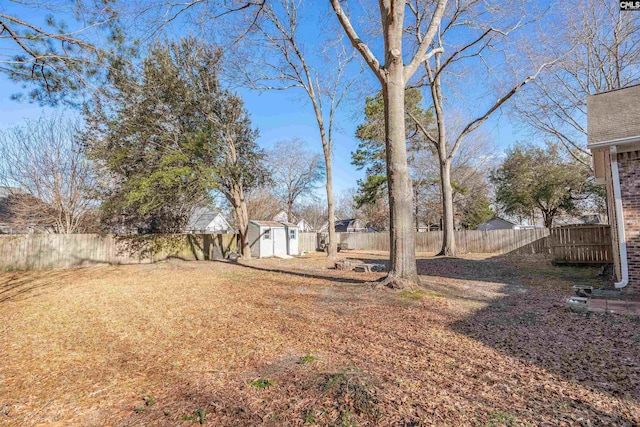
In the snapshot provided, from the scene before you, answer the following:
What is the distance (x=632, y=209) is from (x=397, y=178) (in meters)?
4.44

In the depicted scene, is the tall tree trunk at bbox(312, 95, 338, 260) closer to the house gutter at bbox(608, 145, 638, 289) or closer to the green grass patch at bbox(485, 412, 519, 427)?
the house gutter at bbox(608, 145, 638, 289)

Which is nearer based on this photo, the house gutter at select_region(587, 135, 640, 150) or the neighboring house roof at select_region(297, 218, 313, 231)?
the house gutter at select_region(587, 135, 640, 150)

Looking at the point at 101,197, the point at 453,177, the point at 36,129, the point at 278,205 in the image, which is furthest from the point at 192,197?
the point at 453,177

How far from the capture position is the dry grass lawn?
2283mm

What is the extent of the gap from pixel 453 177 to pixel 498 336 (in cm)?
2431

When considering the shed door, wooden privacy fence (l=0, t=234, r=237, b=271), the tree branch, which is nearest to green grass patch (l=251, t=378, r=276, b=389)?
the tree branch

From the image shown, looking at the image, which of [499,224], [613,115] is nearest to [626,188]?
[613,115]

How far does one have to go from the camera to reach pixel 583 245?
424 inches

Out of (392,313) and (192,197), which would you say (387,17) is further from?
(192,197)

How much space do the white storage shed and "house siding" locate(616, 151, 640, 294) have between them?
14.6m

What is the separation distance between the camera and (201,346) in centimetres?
382

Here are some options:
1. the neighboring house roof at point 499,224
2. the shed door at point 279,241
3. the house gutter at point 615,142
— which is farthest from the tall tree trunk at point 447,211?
the neighboring house roof at point 499,224

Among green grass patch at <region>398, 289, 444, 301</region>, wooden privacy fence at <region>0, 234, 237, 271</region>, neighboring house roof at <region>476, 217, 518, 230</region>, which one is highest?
neighboring house roof at <region>476, 217, 518, 230</region>

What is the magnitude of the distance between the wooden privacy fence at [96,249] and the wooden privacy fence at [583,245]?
15.8 m
